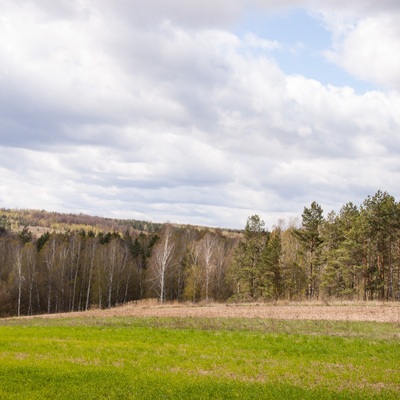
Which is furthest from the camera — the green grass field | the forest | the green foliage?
the green foliage

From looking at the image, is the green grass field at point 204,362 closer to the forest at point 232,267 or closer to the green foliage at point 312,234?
the forest at point 232,267

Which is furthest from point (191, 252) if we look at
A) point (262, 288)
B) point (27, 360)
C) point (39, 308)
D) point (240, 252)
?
point (27, 360)

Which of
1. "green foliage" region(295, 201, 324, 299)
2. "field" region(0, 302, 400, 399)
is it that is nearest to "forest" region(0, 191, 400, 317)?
"green foliage" region(295, 201, 324, 299)

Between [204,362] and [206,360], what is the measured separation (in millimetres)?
453

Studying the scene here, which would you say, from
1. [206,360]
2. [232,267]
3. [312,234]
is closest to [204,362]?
[206,360]

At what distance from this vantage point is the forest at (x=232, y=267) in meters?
59.7

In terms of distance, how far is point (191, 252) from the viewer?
85625 millimetres

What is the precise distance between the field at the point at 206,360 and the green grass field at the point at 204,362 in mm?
38

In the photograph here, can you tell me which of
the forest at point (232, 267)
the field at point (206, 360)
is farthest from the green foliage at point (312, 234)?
the field at point (206, 360)

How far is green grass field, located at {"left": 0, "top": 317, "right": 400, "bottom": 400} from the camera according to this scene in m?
14.8

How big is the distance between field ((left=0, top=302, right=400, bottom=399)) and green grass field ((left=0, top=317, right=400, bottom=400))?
38mm

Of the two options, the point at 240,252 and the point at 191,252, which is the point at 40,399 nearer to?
the point at 240,252

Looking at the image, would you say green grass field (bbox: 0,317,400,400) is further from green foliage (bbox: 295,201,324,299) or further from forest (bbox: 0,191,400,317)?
green foliage (bbox: 295,201,324,299)

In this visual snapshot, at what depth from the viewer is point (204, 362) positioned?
18984 millimetres
